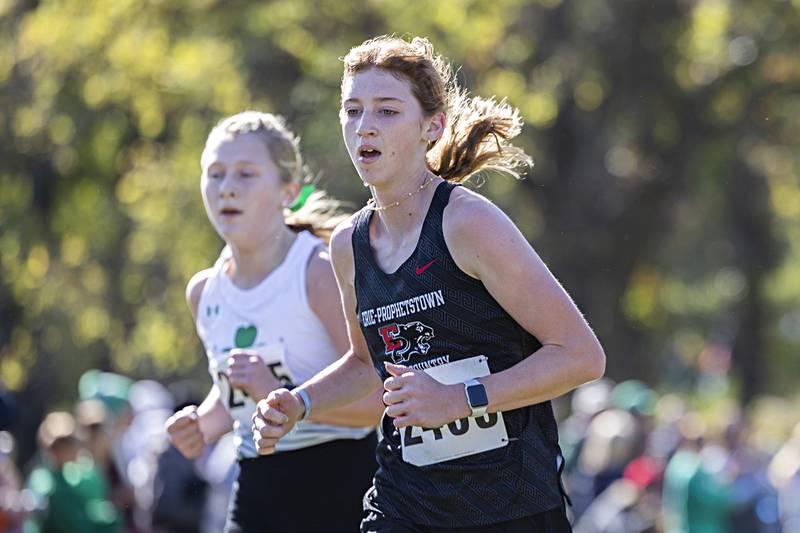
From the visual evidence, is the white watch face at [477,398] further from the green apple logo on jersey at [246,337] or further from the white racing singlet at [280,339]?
the green apple logo on jersey at [246,337]

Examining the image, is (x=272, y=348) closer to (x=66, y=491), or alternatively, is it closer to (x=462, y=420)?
(x=462, y=420)

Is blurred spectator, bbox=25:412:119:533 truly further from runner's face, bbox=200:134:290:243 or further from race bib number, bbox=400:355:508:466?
race bib number, bbox=400:355:508:466

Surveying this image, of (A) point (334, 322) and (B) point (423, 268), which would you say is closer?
(B) point (423, 268)

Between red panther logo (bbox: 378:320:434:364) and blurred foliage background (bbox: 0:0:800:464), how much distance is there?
1102cm

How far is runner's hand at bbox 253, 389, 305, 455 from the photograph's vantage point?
390cm

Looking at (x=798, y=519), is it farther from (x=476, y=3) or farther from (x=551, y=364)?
(x=476, y=3)

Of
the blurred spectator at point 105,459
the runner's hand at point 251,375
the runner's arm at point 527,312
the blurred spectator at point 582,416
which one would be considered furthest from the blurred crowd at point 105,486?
the runner's arm at point 527,312

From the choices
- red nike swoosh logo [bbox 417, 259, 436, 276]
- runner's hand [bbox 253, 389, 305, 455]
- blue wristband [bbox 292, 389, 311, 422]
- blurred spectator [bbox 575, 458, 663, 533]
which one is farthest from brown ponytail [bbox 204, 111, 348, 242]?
blurred spectator [bbox 575, 458, 663, 533]

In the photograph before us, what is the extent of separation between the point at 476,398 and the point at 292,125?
12.4m

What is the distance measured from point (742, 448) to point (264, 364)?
22.3ft

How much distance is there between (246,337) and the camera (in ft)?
16.1

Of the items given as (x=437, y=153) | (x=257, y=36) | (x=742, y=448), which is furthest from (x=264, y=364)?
(x=257, y=36)

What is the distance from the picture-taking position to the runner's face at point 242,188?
5.00 meters

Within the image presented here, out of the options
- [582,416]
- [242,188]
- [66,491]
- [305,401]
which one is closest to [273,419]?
[305,401]
